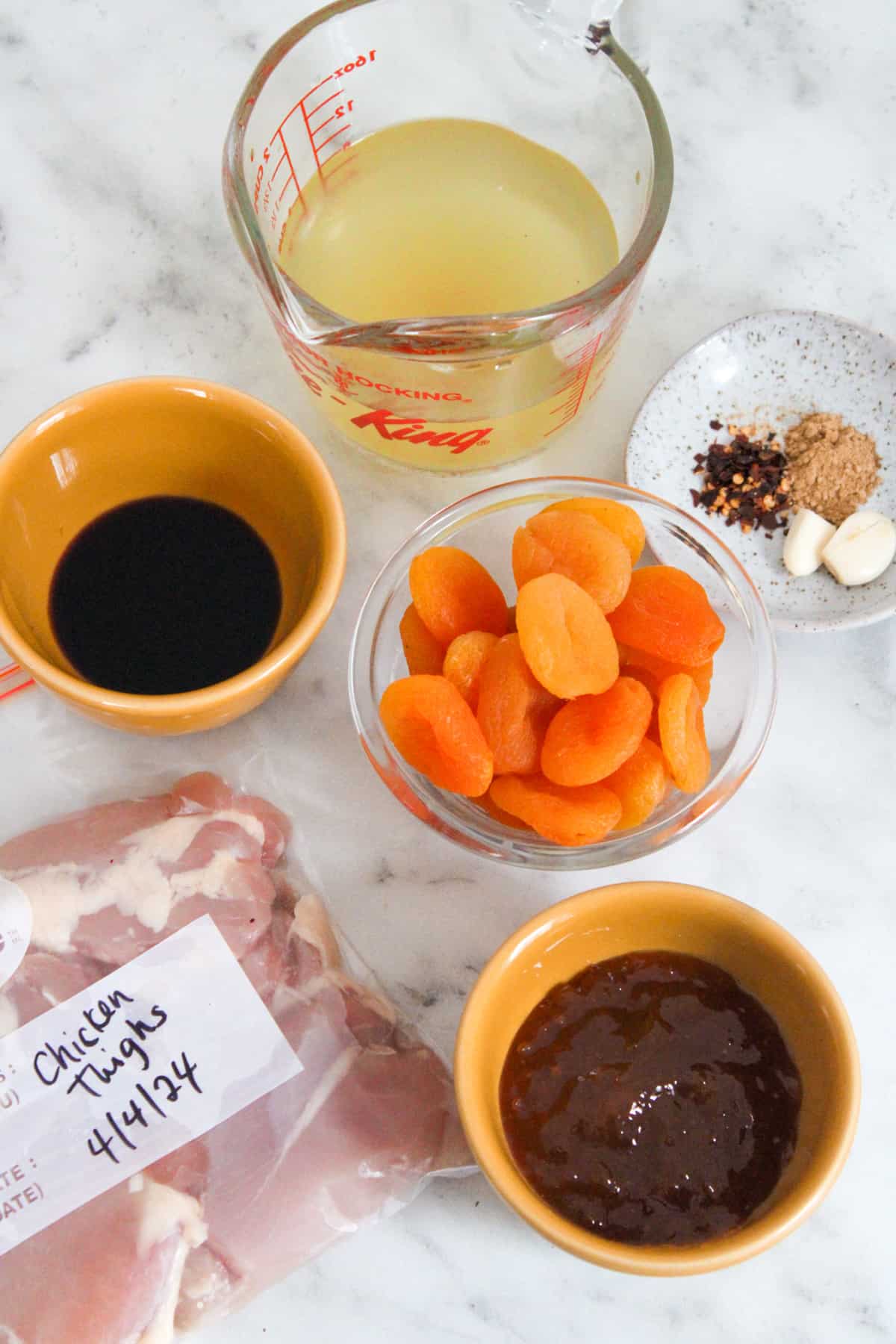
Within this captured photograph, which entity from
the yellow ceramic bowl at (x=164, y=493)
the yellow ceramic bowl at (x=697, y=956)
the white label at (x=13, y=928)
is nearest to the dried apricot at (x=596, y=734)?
the yellow ceramic bowl at (x=697, y=956)

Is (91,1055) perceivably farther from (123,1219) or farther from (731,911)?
(731,911)

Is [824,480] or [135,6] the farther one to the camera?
[135,6]

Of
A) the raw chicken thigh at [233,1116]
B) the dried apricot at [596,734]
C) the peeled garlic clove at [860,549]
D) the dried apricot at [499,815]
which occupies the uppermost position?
the dried apricot at [596,734]

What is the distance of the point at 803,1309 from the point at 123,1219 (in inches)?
24.9

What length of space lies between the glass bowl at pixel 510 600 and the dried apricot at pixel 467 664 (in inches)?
4.6

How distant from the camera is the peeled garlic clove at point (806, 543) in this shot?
115 cm

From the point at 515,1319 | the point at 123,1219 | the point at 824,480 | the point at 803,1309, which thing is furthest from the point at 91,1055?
the point at 824,480

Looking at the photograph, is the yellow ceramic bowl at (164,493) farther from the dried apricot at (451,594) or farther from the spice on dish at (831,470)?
the spice on dish at (831,470)

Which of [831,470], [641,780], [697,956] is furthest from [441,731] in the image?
[831,470]

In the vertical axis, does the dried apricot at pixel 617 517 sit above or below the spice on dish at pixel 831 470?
above

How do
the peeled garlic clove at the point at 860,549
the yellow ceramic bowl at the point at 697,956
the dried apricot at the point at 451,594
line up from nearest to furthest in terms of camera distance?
the yellow ceramic bowl at the point at 697,956
the dried apricot at the point at 451,594
the peeled garlic clove at the point at 860,549

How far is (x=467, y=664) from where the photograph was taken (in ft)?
3.18

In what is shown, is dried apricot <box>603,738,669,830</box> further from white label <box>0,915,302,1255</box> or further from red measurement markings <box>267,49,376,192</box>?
red measurement markings <box>267,49,376,192</box>

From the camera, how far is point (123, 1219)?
983mm
